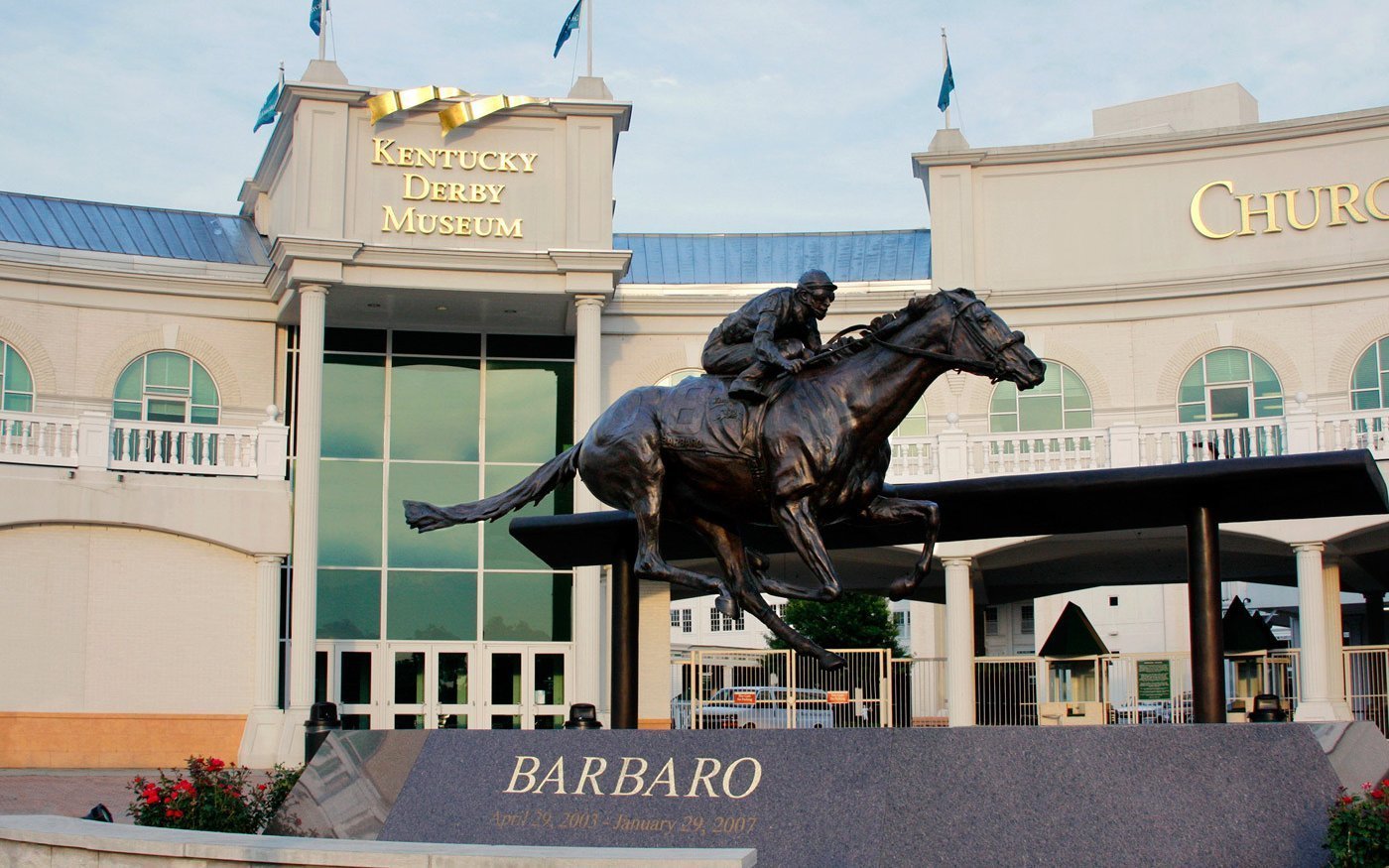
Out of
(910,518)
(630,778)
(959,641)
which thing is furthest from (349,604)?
(910,518)

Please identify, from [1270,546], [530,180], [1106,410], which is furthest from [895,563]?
[530,180]

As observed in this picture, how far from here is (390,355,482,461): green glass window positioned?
3256 cm

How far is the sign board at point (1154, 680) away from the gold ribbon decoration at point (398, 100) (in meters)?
17.2

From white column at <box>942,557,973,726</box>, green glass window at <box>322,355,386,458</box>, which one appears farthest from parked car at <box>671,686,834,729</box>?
green glass window at <box>322,355,386,458</box>

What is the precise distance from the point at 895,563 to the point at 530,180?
34.3 ft

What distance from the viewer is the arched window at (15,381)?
3020cm

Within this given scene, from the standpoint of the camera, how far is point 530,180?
31781 millimetres

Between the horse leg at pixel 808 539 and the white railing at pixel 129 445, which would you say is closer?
the horse leg at pixel 808 539

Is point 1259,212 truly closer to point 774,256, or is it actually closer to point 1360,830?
point 774,256

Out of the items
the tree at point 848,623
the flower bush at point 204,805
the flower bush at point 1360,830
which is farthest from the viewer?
the tree at point 848,623

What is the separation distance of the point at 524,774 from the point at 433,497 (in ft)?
74.6

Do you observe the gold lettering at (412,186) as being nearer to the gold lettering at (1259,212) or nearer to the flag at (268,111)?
the flag at (268,111)

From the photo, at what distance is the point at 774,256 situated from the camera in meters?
36.4

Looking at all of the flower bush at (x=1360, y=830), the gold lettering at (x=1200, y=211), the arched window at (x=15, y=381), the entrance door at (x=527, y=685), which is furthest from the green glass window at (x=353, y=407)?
the flower bush at (x=1360, y=830)
